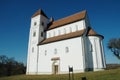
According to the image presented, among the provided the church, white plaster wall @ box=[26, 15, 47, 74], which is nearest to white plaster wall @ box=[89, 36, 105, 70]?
the church

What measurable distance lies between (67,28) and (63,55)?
7.94m

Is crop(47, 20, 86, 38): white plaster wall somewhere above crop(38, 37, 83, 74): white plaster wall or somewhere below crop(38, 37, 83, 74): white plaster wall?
above

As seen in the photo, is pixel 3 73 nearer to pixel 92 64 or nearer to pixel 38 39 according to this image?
pixel 38 39

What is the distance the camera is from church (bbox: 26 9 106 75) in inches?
1024

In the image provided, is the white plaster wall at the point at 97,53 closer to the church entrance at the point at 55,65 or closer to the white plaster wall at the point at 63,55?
the white plaster wall at the point at 63,55

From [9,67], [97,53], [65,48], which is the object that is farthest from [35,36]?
[9,67]

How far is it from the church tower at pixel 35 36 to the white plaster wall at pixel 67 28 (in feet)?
8.48

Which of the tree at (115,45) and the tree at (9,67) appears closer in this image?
the tree at (115,45)

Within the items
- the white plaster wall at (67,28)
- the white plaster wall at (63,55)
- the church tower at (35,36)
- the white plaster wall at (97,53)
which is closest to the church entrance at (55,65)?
the white plaster wall at (63,55)

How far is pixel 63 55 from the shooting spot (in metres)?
28.0

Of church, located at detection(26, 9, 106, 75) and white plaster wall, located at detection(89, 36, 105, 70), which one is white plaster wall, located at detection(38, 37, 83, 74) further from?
white plaster wall, located at detection(89, 36, 105, 70)

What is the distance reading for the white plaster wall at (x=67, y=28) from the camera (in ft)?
99.3

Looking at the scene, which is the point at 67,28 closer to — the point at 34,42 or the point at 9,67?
the point at 34,42

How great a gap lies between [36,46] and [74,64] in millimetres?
13144
